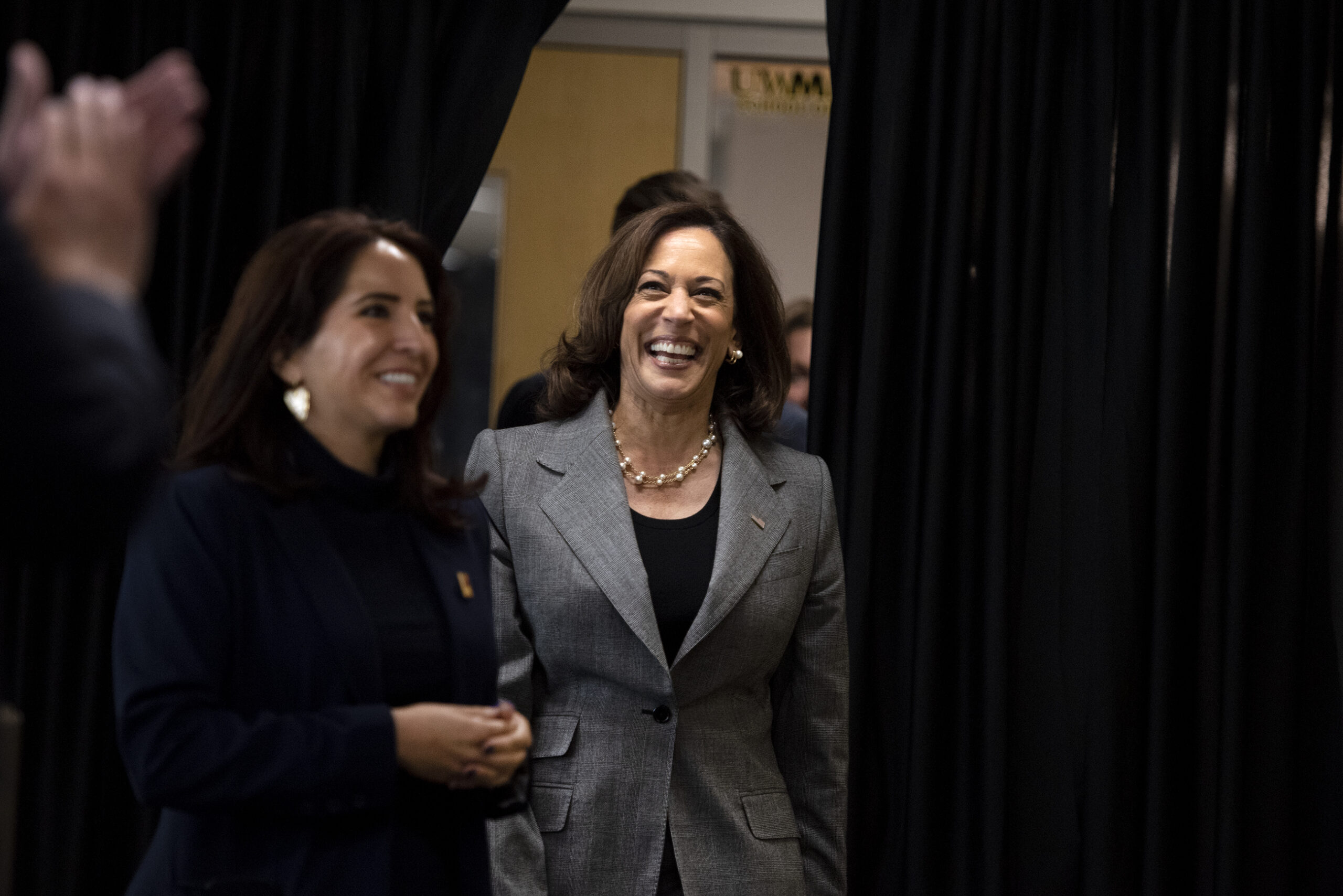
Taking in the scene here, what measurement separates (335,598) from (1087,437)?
80.3 inches

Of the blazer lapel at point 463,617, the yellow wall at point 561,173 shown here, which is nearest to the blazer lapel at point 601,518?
the blazer lapel at point 463,617

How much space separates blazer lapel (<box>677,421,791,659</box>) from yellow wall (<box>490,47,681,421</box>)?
6.19 feet

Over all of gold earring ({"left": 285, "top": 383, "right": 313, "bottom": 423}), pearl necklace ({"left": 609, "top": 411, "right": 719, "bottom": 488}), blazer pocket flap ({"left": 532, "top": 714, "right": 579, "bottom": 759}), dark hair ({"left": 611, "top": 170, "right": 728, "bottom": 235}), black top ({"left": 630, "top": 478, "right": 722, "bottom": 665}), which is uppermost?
dark hair ({"left": 611, "top": 170, "right": 728, "bottom": 235})

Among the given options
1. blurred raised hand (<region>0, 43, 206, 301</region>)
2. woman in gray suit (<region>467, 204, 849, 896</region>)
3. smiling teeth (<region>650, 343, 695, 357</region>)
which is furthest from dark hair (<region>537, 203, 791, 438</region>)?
blurred raised hand (<region>0, 43, 206, 301</region>)

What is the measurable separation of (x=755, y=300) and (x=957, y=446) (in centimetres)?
87

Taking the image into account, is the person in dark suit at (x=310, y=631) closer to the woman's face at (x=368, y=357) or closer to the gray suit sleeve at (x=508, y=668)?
the woman's face at (x=368, y=357)

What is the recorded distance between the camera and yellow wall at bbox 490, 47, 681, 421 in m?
3.90

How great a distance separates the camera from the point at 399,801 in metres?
1.28

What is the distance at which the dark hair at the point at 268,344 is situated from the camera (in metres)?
1.29

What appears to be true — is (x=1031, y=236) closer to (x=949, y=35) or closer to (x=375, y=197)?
(x=949, y=35)

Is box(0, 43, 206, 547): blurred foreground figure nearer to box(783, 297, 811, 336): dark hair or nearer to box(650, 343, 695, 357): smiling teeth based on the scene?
box(650, 343, 695, 357): smiling teeth

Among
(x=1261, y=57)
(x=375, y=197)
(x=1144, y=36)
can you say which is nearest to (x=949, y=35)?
(x=1144, y=36)

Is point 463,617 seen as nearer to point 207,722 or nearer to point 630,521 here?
point 207,722

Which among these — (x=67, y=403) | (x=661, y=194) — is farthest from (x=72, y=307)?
(x=661, y=194)
